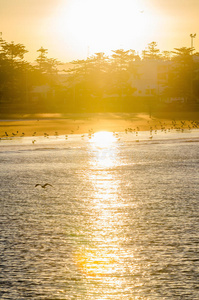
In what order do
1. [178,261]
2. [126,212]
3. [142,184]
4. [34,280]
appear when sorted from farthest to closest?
[142,184]
[126,212]
[178,261]
[34,280]

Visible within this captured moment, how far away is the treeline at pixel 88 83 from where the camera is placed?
9562 centimetres

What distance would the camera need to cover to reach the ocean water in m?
6.25

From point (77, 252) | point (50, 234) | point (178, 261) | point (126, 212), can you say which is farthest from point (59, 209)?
point (178, 261)

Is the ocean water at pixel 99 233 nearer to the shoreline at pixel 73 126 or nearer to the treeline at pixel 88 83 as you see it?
the shoreline at pixel 73 126

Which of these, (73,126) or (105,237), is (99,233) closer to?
(105,237)

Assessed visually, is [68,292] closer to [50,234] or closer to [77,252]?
[77,252]

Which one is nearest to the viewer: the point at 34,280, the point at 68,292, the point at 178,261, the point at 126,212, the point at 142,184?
the point at 68,292

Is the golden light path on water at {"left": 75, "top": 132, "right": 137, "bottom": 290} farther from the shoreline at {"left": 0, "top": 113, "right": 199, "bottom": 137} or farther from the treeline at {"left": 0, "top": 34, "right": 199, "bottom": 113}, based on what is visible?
the treeline at {"left": 0, "top": 34, "right": 199, "bottom": 113}

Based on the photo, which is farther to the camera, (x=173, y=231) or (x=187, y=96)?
(x=187, y=96)

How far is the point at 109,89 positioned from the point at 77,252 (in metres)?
99.1

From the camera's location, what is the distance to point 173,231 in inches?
343

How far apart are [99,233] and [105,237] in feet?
0.89

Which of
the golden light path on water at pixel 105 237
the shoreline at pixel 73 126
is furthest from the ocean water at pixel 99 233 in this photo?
the shoreline at pixel 73 126

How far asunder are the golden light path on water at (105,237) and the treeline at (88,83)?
73212 millimetres
